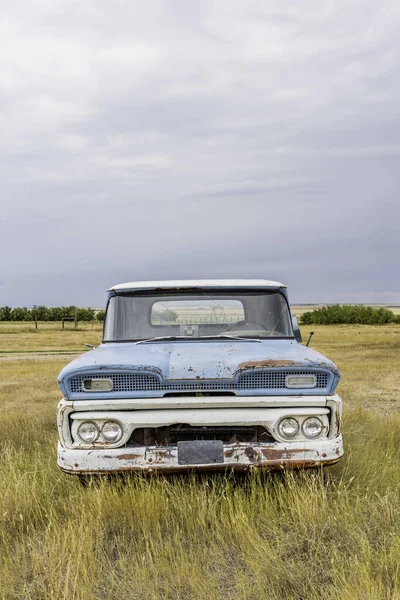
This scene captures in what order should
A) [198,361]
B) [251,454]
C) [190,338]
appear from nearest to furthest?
[251,454], [198,361], [190,338]

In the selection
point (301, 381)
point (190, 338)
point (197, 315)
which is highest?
point (197, 315)

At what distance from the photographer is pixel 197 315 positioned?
547 cm

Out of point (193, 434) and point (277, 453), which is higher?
point (193, 434)

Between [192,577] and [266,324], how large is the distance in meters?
2.77

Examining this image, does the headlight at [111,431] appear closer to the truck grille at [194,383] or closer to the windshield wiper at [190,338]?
the truck grille at [194,383]

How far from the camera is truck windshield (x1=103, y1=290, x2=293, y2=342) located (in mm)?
5203

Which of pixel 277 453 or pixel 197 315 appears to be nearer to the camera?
pixel 277 453

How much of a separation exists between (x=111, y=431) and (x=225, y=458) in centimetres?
81

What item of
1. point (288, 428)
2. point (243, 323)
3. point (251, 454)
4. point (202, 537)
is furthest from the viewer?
point (243, 323)

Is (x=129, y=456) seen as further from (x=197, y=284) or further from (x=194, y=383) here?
(x=197, y=284)

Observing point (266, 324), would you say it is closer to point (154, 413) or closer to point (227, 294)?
point (227, 294)

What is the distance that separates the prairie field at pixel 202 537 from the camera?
9.59 feet

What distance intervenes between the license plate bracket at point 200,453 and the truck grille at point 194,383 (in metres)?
0.36

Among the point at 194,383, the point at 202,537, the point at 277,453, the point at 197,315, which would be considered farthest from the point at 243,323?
the point at 202,537
